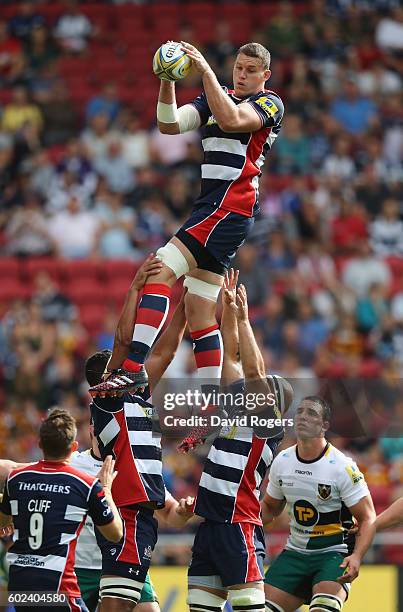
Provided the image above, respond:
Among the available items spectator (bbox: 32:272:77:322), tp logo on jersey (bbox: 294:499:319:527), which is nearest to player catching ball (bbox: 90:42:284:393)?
tp logo on jersey (bbox: 294:499:319:527)

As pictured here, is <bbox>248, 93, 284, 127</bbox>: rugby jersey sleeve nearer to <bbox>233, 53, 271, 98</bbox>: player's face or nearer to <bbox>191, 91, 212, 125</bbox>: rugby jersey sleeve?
<bbox>233, 53, 271, 98</bbox>: player's face

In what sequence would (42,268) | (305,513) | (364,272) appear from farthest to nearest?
(364,272) < (42,268) < (305,513)

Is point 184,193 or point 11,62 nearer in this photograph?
point 184,193

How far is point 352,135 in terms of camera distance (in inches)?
693

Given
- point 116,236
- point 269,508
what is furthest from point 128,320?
point 116,236

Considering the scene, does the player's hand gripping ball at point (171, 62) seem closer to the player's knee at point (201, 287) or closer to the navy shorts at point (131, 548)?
the player's knee at point (201, 287)

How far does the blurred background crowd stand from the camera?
14.1 m

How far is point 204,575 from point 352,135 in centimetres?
1080

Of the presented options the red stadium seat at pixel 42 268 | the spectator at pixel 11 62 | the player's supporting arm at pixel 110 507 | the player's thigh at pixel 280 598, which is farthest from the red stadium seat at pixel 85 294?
the player's supporting arm at pixel 110 507

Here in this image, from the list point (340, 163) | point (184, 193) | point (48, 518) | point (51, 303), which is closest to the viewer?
point (48, 518)

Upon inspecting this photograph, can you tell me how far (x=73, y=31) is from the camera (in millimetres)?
18844

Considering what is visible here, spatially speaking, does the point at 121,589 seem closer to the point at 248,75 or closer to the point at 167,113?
the point at 167,113

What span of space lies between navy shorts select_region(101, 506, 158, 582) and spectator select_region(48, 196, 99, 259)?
8.27 meters

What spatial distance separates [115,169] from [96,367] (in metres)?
8.85
